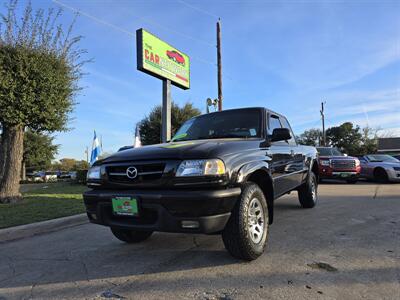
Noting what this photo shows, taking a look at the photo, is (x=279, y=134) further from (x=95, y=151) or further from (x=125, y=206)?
(x=95, y=151)

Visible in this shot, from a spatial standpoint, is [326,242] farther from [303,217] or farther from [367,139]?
[367,139]

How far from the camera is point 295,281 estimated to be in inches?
132

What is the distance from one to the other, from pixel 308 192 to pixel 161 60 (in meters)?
8.89

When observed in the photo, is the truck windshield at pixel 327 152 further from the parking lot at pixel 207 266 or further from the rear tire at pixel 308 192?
the parking lot at pixel 207 266

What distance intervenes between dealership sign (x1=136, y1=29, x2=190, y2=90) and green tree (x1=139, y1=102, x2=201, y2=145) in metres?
11.8

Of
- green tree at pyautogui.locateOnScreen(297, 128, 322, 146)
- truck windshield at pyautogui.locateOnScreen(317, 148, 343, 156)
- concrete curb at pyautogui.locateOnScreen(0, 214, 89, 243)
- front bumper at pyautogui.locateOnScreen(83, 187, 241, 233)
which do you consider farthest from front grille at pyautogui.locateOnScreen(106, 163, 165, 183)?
green tree at pyautogui.locateOnScreen(297, 128, 322, 146)

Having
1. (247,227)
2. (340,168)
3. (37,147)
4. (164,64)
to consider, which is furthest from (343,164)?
(37,147)

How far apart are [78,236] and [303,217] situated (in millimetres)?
3893

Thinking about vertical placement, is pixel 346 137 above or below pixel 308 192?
above

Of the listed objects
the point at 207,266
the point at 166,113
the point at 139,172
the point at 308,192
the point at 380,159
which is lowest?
the point at 207,266

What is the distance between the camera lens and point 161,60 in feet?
46.5

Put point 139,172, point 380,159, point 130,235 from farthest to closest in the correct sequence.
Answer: point 380,159
point 130,235
point 139,172

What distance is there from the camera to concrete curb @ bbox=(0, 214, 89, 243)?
19.2 ft

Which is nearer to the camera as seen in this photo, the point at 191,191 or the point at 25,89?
the point at 191,191
